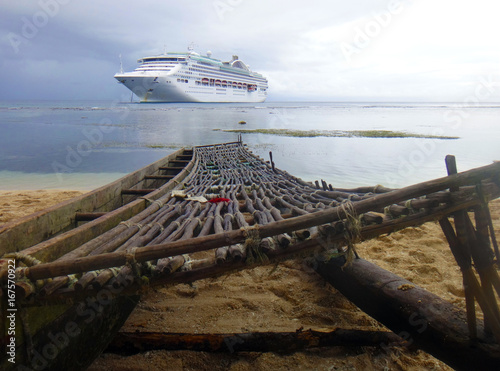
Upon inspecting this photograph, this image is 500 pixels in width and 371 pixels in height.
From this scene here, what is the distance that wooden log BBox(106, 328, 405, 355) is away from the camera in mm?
2123

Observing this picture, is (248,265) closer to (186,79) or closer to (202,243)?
(202,243)

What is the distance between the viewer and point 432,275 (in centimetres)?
333

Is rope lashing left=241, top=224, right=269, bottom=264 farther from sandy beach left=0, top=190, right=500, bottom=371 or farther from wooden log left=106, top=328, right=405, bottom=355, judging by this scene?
wooden log left=106, top=328, right=405, bottom=355

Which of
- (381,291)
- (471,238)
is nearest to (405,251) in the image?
(381,291)

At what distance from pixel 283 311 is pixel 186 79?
2194 inches

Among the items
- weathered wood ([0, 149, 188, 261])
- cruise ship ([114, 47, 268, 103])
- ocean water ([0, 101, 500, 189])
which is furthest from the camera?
cruise ship ([114, 47, 268, 103])

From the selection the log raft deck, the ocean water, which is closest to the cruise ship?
the ocean water

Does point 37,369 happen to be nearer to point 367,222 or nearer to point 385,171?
point 367,222

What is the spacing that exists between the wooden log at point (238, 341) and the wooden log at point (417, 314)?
22 cm

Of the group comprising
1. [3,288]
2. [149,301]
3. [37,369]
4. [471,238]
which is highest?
[471,238]

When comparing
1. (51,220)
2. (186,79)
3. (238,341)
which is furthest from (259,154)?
(186,79)

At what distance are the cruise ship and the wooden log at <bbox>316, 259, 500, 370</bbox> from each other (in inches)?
2091

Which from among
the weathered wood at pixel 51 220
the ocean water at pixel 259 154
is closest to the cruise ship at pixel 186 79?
the ocean water at pixel 259 154

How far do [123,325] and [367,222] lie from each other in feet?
6.42
